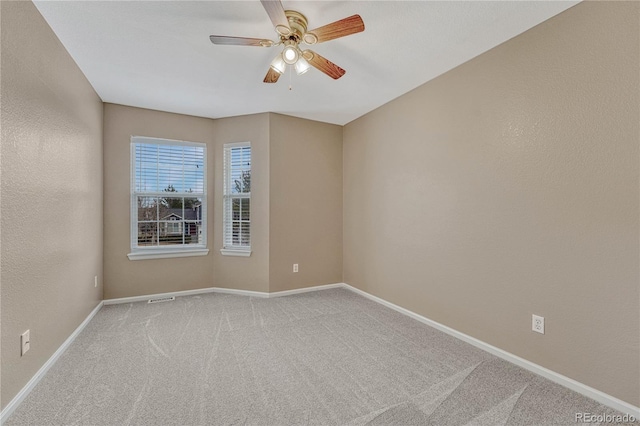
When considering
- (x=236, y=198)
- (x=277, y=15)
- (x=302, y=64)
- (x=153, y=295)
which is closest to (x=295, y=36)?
(x=302, y=64)

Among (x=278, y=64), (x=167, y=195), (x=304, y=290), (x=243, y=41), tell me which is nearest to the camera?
(x=243, y=41)

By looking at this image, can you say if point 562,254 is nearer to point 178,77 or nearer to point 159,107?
point 178,77

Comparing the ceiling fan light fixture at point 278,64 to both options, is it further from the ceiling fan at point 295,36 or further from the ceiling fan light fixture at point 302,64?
the ceiling fan light fixture at point 302,64

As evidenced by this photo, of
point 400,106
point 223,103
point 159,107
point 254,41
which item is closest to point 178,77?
point 223,103

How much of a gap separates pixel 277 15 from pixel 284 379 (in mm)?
2408

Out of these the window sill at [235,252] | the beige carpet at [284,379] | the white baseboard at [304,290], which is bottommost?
the beige carpet at [284,379]

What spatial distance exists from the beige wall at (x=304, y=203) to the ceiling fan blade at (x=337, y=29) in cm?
216

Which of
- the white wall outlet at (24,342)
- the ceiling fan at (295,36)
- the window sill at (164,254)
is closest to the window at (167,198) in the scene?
the window sill at (164,254)

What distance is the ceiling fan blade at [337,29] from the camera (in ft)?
5.48

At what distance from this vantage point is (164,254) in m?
3.82

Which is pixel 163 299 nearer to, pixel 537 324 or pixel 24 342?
pixel 24 342

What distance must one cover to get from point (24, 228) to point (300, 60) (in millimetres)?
2216

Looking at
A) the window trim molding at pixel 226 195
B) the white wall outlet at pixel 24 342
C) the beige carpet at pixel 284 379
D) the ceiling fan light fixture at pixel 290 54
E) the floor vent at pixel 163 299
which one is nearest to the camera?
the beige carpet at pixel 284 379

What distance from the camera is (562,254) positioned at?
1933 mm
